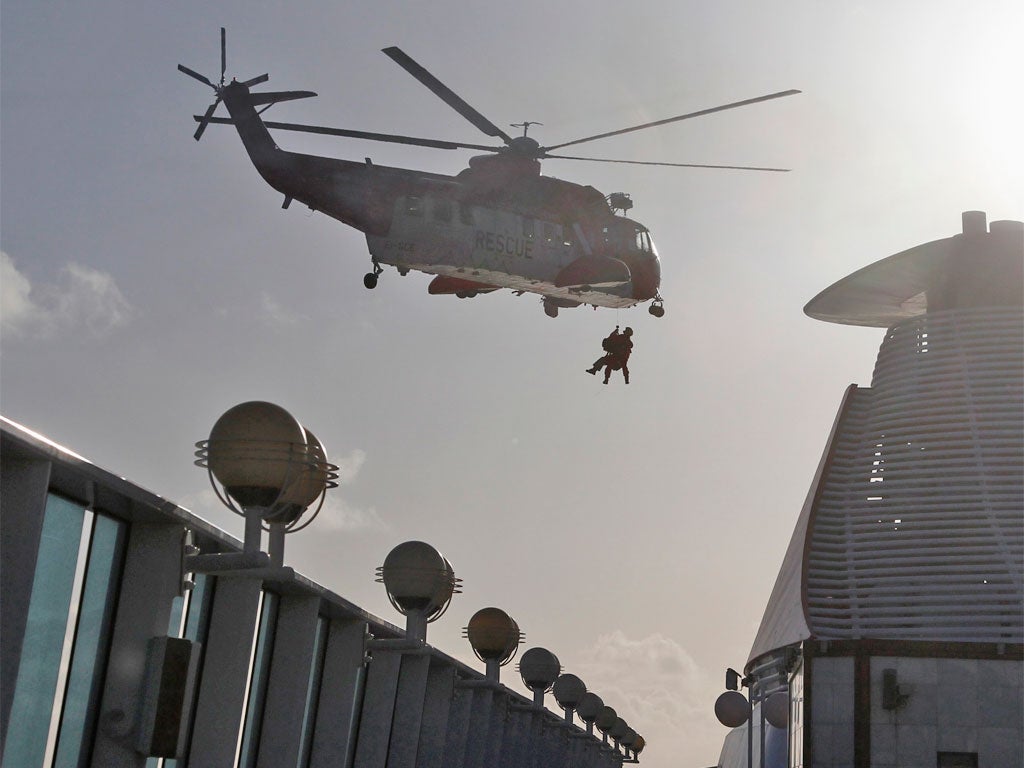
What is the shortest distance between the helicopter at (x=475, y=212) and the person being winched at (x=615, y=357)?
160cm

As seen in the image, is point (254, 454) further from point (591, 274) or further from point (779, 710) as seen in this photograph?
point (779, 710)

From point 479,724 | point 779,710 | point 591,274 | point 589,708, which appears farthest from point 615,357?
point 589,708

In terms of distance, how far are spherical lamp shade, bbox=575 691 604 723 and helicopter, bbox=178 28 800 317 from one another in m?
22.0

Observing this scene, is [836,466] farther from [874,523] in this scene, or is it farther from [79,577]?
[79,577]

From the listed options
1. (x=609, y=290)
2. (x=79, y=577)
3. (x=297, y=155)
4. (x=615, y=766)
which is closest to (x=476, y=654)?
(x=609, y=290)

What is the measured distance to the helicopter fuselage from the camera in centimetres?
3244

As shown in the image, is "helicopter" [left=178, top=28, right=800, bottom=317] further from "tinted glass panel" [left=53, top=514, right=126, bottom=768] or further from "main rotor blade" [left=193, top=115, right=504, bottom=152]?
"tinted glass panel" [left=53, top=514, right=126, bottom=768]

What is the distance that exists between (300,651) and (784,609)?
24.8 metres

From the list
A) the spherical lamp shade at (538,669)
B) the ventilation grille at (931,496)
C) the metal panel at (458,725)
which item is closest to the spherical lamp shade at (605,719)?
the spherical lamp shade at (538,669)

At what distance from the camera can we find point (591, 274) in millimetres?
34469

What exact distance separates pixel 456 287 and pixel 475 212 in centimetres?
373

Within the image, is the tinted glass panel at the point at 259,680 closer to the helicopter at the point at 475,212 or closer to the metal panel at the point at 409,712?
the metal panel at the point at 409,712

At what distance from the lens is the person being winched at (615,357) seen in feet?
111

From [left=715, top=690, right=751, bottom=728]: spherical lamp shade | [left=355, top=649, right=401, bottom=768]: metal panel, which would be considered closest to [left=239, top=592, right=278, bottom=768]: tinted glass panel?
[left=355, top=649, right=401, bottom=768]: metal panel
